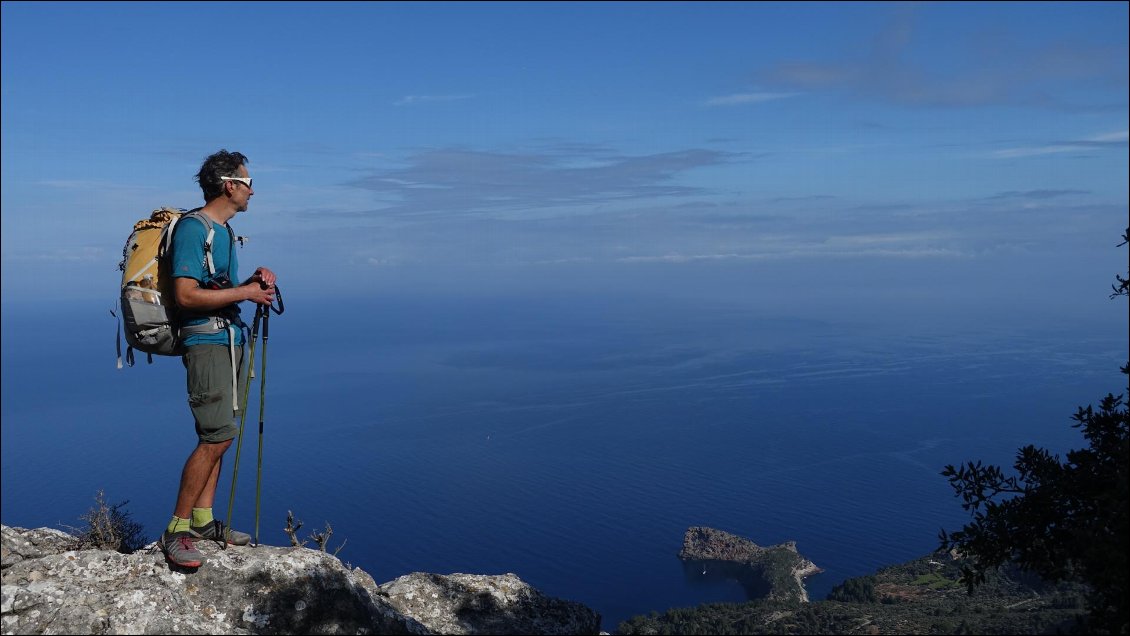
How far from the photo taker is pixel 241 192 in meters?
5.50

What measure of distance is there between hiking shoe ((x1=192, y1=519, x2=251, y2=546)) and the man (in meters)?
0.12

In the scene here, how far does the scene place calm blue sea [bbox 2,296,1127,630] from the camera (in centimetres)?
6475

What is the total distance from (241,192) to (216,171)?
211mm

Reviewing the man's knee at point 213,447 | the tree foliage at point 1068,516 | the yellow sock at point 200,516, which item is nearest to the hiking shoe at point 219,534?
the yellow sock at point 200,516

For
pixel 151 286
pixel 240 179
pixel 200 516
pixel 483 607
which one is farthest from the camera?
pixel 483 607

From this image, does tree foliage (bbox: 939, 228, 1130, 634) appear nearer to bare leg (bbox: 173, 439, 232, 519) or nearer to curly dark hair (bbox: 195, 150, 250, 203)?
bare leg (bbox: 173, 439, 232, 519)

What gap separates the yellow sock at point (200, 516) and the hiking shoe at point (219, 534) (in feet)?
0.07

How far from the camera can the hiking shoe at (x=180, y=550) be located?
208 inches

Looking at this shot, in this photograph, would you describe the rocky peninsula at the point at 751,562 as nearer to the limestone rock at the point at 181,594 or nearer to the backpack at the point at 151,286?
the limestone rock at the point at 181,594

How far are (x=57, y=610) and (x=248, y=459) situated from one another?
91127mm

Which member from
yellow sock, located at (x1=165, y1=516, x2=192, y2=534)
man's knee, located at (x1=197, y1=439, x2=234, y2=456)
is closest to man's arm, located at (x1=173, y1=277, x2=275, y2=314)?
man's knee, located at (x1=197, y1=439, x2=234, y2=456)

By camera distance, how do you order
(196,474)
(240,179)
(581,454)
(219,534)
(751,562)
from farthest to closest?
(581,454), (751,562), (219,534), (240,179), (196,474)

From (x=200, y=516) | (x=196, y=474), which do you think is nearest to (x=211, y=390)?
(x=196, y=474)

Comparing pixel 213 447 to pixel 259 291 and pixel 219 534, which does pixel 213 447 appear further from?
pixel 259 291
